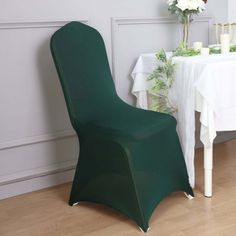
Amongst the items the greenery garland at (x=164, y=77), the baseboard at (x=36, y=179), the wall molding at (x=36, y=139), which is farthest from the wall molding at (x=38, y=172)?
the greenery garland at (x=164, y=77)

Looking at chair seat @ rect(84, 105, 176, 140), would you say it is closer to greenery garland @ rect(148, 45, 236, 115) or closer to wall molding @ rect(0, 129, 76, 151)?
greenery garland @ rect(148, 45, 236, 115)

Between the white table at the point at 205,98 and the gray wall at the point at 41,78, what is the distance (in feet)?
1.61

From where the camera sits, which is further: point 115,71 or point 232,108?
point 115,71

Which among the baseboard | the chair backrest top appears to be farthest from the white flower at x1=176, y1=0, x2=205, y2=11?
the baseboard

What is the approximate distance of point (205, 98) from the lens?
6.33 feet

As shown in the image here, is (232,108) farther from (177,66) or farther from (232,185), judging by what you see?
(232,185)

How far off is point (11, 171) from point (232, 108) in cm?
128

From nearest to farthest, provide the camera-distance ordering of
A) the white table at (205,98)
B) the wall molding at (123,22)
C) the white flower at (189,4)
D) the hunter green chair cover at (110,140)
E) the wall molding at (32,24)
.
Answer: the hunter green chair cover at (110,140), the white table at (205,98), the wall molding at (32,24), the white flower at (189,4), the wall molding at (123,22)

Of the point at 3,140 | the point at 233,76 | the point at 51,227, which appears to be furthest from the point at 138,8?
the point at 51,227

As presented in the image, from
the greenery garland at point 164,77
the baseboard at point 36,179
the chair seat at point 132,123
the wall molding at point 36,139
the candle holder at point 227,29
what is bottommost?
the baseboard at point 36,179

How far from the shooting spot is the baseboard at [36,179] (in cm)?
225

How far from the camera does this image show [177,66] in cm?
214

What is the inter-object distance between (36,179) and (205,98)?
1.11m

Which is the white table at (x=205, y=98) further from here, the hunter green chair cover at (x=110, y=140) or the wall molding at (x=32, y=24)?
the wall molding at (x=32, y=24)
